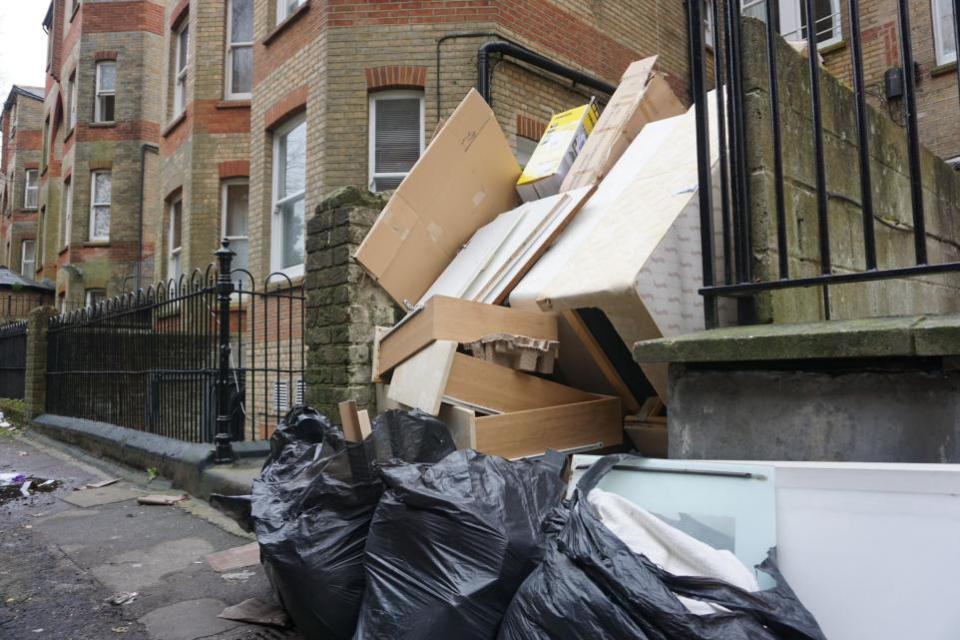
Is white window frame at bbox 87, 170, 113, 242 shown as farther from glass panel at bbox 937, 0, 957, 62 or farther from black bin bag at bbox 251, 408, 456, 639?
glass panel at bbox 937, 0, 957, 62

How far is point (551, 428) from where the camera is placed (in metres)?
3.02

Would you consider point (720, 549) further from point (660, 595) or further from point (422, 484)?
point (422, 484)

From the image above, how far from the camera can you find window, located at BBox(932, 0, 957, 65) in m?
9.02

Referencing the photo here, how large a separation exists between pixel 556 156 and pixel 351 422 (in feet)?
6.78

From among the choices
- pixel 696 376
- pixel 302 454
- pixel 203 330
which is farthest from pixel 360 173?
pixel 696 376

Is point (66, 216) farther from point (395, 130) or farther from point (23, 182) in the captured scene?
point (395, 130)

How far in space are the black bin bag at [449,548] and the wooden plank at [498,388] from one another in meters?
0.65

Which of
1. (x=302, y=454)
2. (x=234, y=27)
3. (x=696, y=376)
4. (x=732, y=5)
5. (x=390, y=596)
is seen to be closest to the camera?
(x=390, y=596)

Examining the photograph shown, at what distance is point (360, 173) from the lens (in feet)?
25.9

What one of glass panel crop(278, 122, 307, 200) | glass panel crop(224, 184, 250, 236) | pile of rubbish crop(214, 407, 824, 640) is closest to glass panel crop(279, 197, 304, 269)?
glass panel crop(278, 122, 307, 200)

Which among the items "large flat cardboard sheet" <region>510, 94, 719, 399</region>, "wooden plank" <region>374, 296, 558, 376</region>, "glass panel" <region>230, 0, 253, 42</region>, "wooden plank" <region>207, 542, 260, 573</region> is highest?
"glass panel" <region>230, 0, 253, 42</region>

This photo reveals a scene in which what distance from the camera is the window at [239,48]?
11.6 meters

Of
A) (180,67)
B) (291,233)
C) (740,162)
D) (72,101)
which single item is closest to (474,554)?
(740,162)

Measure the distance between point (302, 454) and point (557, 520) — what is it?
4.58 ft
